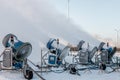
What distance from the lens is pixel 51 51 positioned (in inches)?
552

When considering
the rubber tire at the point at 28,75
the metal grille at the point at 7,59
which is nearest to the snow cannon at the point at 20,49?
the metal grille at the point at 7,59

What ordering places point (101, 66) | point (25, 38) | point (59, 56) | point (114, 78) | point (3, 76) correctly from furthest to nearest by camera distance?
point (25, 38)
point (101, 66)
point (59, 56)
point (114, 78)
point (3, 76)

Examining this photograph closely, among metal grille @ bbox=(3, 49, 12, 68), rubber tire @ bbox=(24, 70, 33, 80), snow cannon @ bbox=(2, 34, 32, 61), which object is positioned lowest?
rubber tire @ bbox=(24, 70, 33, 80)

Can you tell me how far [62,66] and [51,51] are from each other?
0.79 m

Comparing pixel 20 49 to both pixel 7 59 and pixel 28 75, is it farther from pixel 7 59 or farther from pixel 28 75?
pixel 28 75

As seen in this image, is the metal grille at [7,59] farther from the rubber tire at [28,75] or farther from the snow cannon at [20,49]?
the rubber tire at [28,75]

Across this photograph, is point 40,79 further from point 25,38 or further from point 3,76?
point 25,38

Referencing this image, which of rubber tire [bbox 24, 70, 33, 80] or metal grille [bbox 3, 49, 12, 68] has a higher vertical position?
metal grille [bbox 3, 49, 12, 68]

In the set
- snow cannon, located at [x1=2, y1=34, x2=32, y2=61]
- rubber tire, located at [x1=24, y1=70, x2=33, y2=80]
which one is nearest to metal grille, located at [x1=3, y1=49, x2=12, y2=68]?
snow cannon, located at [x1=2, y1=34, x2=32, y2=61]

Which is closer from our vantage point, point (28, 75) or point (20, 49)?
point (28, 75)

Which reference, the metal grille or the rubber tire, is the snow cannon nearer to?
the metal grille

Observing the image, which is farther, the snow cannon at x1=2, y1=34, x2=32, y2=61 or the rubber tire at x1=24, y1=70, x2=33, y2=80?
the snow cannon at x1=2, y1=34, x2=32, y2=61

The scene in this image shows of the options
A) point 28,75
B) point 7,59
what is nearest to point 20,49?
point 7,59

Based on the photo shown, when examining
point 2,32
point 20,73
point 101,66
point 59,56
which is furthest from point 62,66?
point 2,32
